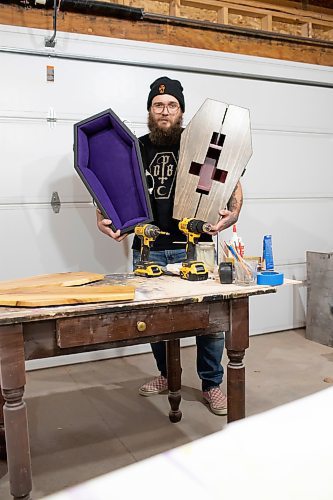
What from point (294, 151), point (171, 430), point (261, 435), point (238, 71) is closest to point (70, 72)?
point (238, 71)

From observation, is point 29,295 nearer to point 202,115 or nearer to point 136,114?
point 202,115

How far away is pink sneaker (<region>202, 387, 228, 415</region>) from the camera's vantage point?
7.36 ft

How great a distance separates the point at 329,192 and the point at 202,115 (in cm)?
204

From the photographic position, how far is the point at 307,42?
12.3 ft

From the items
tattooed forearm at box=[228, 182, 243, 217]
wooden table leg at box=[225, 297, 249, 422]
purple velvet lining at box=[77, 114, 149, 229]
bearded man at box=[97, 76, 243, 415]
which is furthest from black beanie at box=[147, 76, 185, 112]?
wooden table leg at box=[225, 297, 249, 422]

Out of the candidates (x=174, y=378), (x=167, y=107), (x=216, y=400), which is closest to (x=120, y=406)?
(x=174, y=378)

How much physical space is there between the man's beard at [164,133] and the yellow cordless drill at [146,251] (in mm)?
580

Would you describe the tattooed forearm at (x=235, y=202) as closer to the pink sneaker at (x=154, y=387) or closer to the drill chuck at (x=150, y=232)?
the drill chuck at (x=150, y=232)

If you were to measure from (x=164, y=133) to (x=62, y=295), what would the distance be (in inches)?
45.2

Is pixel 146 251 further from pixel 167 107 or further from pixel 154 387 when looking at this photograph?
pixel 154 387

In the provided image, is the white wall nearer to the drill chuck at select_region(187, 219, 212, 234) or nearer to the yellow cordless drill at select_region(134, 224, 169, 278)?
the yellow cordless drill at select_region(134, 224, 169, 278)

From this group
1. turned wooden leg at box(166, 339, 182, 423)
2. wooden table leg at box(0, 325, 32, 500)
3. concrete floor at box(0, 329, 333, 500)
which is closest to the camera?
wooden table leg at box(0, 325, 32, 500)

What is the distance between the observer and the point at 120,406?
2377mm

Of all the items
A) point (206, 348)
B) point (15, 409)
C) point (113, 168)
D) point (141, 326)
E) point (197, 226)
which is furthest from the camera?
point (206, 348)
